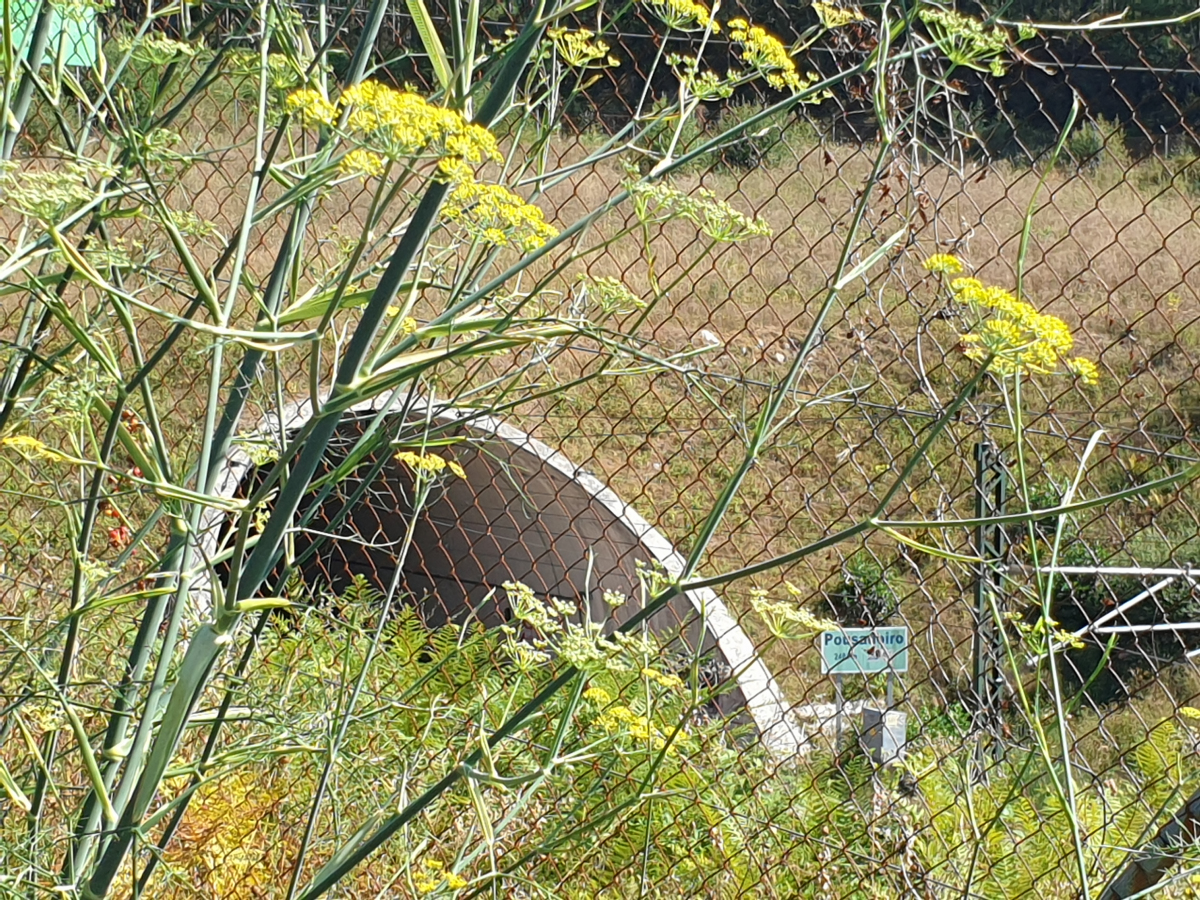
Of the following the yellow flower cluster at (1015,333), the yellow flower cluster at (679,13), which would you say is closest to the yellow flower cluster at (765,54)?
the yellow flower cluster at (679,13)

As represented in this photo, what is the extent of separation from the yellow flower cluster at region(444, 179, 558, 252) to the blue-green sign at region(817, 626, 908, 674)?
1.52m

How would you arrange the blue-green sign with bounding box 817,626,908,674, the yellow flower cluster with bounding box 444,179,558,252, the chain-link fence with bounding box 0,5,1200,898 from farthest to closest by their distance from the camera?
the blue-green sign with bounding box 817,626,908,674
the chain-link fence with bounding box 0,5,1200,898
the yellow flower cluster with bounding box 444,179,558,252

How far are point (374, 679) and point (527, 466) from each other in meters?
2.65

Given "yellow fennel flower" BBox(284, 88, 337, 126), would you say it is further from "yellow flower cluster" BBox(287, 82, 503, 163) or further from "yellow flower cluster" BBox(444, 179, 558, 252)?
"yellow flower cluster" BBox(444, 179, 558, 252)

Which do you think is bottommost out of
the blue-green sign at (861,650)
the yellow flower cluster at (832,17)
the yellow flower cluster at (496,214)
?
the blue-green sign at (861,650)

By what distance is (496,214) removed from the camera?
1.14m

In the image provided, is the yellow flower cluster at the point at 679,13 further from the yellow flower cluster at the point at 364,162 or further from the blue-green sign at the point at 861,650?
the blue-green sign at the point at 861,650

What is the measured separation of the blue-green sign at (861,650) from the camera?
2562mm

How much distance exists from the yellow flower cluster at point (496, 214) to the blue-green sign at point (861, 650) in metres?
1.52

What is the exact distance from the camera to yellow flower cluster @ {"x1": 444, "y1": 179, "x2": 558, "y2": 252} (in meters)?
1.09

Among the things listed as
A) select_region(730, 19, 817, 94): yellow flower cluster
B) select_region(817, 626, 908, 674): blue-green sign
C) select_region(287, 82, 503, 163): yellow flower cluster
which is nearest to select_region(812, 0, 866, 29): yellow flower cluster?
select_region(730, 19, 817, 94): yellow flower cluster

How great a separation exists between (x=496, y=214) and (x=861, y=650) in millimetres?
1913

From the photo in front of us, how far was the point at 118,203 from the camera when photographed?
1632mm

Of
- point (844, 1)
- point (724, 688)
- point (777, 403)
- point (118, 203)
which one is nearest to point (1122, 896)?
point (724, 688)
